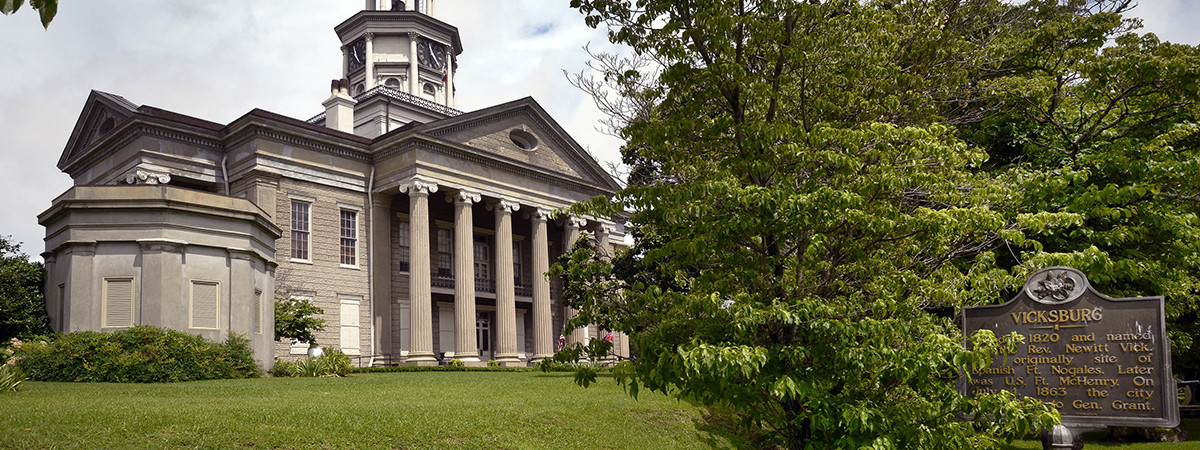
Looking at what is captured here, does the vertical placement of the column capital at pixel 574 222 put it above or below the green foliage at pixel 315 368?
above

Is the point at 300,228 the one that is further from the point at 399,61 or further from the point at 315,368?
the point at 399,61

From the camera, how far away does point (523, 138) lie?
41.5 m

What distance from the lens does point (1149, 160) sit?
1314 centimetres

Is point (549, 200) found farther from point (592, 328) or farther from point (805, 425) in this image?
point (805, 425)

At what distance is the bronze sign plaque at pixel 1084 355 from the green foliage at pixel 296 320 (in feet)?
85.3

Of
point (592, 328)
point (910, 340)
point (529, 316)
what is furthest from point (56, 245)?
point (592, 328)

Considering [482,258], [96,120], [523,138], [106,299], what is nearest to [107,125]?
[96,120]

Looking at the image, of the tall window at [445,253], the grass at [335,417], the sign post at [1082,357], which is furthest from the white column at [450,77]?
the sign post at [1082,357]

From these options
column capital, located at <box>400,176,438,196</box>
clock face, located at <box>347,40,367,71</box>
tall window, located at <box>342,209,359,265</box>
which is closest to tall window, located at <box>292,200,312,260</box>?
tall window, located at <box>342,209,359,265</box>

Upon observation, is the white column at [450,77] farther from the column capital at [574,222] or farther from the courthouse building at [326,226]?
the column capital at [574,222]

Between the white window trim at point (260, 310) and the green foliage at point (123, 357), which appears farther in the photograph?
the white window trim at point (260, 310)

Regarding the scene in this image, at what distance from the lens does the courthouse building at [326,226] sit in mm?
20500

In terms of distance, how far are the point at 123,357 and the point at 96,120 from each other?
21861mm

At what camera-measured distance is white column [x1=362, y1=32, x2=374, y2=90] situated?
176ft
